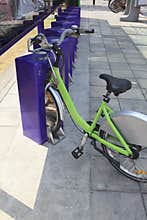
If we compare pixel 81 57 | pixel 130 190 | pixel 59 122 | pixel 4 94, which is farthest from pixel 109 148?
pixel 81 57

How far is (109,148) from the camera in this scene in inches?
92.0

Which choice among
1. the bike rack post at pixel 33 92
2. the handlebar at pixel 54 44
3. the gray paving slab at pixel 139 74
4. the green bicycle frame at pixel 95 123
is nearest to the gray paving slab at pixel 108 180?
the green bicycle frame at pixel 95 123

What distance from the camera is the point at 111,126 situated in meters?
2.12

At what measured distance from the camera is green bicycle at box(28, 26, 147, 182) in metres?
2.07

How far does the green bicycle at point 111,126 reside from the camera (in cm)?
207

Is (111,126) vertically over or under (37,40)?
under

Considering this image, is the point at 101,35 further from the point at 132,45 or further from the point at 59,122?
the point at 59,122

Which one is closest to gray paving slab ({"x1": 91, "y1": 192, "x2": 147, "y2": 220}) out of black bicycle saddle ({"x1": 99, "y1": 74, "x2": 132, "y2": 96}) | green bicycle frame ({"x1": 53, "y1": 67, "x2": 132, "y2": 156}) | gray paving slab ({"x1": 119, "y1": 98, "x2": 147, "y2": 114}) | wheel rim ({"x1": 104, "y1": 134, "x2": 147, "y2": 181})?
wheel rim ({"x1": 104, "y1": 134, "x2": 147, "y2": 181})

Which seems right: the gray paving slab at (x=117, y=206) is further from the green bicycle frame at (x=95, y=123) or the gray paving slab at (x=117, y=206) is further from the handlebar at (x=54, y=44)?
the handlebar at (x=54, y=44)

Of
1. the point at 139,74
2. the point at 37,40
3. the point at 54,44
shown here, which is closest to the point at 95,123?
the point at 54,44

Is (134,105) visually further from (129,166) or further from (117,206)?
(117,206)

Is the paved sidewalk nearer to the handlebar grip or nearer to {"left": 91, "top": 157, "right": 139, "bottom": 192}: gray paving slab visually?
{"left": 91, "top": 157, "right": 139, "bottom": 192}: gray paving slab

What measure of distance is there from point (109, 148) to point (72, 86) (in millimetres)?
2127

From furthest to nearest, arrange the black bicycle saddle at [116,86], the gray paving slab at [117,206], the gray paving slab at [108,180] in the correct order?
1. the gray paving slab at [108,180]
2. the black bicycle saddle at [116,86]
3. the gray paving slab at [117,206]
